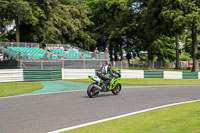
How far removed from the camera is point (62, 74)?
74.5 feet

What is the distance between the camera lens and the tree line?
107 ft

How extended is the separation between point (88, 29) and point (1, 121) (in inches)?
1881

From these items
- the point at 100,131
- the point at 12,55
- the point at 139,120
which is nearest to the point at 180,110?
the point at 139,120

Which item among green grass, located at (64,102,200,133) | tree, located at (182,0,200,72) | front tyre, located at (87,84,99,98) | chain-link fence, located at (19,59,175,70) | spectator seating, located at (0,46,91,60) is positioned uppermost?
tree, located at (182,0,200,72)

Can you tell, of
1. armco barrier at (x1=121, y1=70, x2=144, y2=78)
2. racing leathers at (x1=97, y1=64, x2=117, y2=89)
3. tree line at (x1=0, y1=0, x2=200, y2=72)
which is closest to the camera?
racing leathers at (x1=97, y1=64, x2=117, y2=89)

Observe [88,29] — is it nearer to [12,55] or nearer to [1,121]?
[12,55]

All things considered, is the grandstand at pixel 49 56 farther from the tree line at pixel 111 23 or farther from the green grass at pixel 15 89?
the green grass at pixel 15 89

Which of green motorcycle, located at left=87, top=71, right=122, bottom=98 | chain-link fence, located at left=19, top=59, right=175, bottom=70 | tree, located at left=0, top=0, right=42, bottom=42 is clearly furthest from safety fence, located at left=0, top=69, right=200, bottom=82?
tree, located at left=0, top=0, right=42, bottom=42

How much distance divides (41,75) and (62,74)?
81.2 inches

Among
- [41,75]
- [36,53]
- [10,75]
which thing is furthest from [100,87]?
[36,53]

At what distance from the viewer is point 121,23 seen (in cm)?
4744

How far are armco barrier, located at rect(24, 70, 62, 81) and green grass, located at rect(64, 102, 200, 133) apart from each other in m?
14.8

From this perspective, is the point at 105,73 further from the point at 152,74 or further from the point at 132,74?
the point at 152,74

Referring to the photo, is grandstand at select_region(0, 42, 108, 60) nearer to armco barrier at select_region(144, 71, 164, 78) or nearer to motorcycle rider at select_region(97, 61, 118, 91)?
armco barrier at select_region(144, 71, 164, 78)
